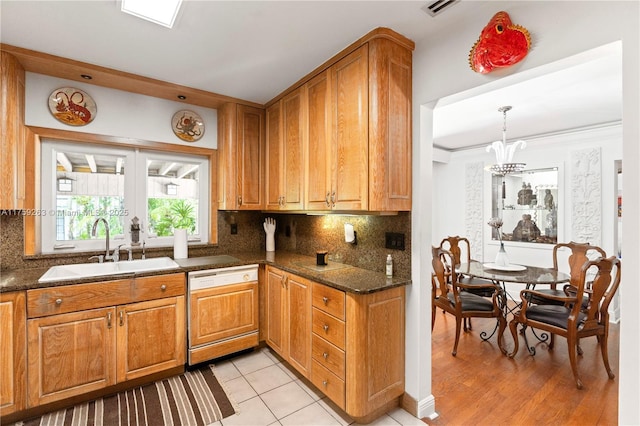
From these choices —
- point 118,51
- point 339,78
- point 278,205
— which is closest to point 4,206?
point 118,51

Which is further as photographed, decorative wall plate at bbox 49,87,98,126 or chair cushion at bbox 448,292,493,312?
chair cushion at bbox 448,292,493,312

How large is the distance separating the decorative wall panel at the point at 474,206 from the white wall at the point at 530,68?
3.54m

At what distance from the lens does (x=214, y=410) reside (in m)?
2.08

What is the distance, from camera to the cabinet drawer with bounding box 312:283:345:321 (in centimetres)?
199

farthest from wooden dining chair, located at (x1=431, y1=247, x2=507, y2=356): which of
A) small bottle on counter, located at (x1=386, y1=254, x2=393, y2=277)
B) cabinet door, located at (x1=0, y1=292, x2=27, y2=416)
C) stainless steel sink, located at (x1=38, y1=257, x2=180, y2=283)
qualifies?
cabinet door, located at (x1=0, y1=292, x2=27, y2=416)

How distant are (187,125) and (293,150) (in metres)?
1.19

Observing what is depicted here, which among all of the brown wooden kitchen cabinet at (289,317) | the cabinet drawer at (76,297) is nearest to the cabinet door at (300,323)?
the brown wooden kitchen cabinet at (289,317)

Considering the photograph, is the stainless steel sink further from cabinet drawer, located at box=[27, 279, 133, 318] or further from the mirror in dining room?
the mirror in dining room

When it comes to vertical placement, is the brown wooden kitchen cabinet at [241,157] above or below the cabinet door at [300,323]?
above

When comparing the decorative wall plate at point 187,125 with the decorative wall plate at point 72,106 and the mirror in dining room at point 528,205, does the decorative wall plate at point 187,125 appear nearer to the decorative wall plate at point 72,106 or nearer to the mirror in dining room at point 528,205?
the decorative wall plate at point 72,106

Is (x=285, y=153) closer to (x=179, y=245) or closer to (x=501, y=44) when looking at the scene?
(x=179, y=245)

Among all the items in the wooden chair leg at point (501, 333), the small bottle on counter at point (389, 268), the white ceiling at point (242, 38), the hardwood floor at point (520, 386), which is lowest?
the hardwood floor at point (520, 386)

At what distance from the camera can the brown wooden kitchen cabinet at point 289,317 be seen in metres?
2.32

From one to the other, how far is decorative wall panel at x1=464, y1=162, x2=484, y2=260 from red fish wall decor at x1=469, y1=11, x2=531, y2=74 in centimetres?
387
